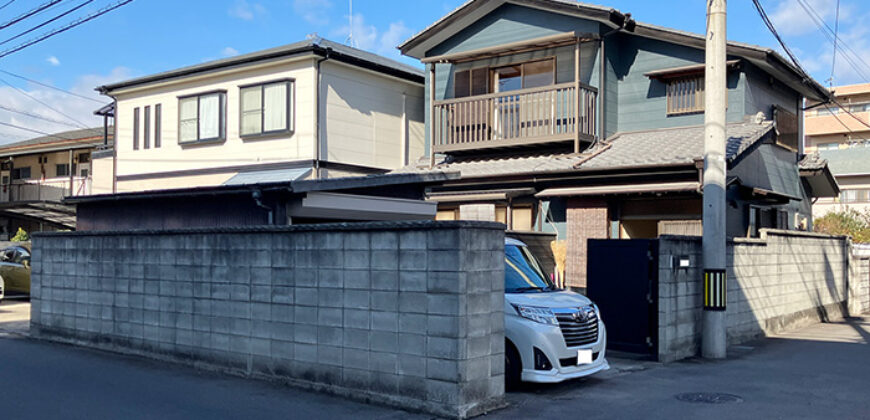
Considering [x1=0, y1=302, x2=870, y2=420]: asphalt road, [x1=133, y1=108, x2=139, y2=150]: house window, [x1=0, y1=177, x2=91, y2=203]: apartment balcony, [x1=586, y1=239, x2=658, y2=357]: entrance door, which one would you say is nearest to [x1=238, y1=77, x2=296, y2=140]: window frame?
[x1=133, y1=108, x2=139, y2=150]: house window

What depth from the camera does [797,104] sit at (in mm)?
20266

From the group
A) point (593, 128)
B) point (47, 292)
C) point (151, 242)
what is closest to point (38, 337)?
point (47, 292)

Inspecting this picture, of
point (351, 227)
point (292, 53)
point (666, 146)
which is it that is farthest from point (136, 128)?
point (351, 227)

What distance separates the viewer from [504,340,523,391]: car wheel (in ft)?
27.6

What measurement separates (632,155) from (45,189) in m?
25.5

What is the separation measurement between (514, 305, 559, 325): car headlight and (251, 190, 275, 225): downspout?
455 centimetres

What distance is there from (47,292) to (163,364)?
363cm

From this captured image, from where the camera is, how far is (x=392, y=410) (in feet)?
24.2

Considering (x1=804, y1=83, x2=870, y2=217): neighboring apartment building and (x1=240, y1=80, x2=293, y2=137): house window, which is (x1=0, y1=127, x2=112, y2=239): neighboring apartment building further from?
(x1=804, y1=83, x2=870, y2=217): neighboring apartment building

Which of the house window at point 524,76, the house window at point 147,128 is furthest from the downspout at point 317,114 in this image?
the house window at point 147,128

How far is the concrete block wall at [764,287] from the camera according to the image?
10773 millimetres

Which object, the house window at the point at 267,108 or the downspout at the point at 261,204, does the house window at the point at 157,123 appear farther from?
the downspout at the point at 261,204

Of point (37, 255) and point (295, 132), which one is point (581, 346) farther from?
point (295, 132)

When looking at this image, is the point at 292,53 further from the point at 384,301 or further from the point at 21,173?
the point at 21,173
